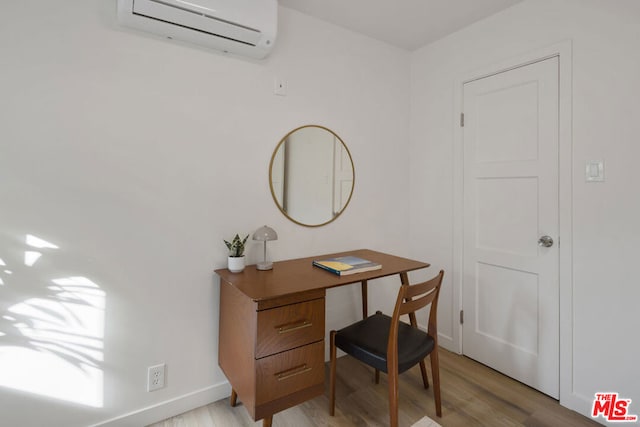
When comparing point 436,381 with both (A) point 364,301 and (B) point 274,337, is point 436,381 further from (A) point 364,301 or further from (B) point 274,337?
(B) point 274,337

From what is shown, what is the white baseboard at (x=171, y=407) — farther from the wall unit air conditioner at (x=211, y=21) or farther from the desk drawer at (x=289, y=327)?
the wall unit air conditioner at (x=211, y=21)

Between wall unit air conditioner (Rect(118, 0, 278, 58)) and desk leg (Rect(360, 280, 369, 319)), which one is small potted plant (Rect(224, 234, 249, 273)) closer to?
desk leg (Rect(360, 280, 369, 319))

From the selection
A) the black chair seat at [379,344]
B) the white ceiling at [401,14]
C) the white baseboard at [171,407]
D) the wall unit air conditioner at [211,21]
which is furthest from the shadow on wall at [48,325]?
the white ceiling at [401,14]

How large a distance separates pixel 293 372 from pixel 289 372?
0.02 metres

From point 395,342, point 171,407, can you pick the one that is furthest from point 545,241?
point 171,407

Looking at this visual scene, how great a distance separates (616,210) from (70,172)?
2722mm

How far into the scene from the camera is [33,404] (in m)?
1.37

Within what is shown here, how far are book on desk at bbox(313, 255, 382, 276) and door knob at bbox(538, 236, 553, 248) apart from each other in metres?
1.03

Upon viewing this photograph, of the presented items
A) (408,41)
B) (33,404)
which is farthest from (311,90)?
(33,404)

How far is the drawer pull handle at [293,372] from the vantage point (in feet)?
4.52

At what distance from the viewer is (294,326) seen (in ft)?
4.66

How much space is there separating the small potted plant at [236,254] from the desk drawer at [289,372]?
21.4 inches

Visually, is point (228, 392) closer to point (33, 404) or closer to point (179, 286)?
point (179, 286)

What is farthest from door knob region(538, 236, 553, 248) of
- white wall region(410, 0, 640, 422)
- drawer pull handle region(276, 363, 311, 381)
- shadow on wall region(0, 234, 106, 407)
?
shadow on wall region(0, 234, 106, 407)
